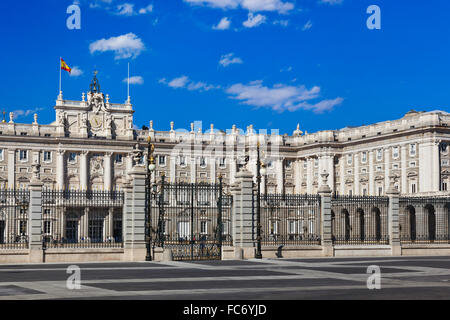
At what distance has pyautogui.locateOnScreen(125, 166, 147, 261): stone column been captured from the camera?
128 feet

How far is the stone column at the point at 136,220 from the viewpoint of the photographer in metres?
39.1

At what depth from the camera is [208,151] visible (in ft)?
445

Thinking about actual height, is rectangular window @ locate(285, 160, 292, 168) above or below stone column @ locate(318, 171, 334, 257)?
above

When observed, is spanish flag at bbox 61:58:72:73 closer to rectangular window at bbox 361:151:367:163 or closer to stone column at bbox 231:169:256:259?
rectangular window at bbox 361:151:367:163

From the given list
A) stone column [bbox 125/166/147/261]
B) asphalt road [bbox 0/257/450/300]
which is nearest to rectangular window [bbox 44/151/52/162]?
stone column [bbox 125/166/147/261]

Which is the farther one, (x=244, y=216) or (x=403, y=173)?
(x=403, y=173)

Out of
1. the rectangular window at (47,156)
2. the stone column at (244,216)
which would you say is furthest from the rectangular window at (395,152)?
the stone column at (244,216)

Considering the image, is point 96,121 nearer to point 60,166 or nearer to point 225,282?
point 60,166

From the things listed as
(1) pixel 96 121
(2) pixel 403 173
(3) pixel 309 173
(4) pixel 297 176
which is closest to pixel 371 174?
(2) pixel 403 173

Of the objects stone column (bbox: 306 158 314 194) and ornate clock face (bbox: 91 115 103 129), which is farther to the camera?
stone column (bbox: 306 158 314 194)

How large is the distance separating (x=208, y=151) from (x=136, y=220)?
316 feet

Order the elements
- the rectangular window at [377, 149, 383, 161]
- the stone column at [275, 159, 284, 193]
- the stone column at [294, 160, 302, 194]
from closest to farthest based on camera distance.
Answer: the rectangular window at [377, 149, 383, 161]
the stone column at [275, 159, 284, 193]
the stone column at [294, 160, 302, 194]

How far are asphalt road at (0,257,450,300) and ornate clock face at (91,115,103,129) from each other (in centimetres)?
9717
